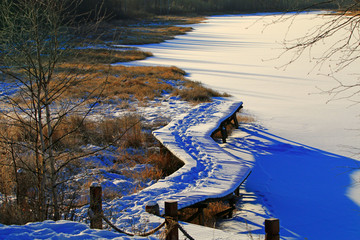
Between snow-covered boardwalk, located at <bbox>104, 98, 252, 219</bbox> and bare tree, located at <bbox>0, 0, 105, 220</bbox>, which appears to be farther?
snow-covered boardwalk, located at <bbox>104, 98, 252, 219</bbox>

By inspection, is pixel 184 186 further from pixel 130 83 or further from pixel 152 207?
pixel 130 83

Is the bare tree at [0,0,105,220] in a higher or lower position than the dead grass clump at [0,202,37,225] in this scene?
higher

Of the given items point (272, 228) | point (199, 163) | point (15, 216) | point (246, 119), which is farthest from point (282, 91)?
point (15, 216)

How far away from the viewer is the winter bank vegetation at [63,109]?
379cm

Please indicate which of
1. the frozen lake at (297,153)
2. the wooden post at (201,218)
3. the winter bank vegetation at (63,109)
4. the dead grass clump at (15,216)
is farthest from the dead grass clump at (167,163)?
the dead grass clump at (15,216)

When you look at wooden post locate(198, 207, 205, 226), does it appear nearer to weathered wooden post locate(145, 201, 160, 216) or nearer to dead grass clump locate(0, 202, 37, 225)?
weathered wooden post locate(145, 201, 160, 216)

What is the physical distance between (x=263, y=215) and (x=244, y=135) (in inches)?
167

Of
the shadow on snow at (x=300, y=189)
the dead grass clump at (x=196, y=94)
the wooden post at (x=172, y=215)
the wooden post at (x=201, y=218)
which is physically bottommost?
the shadow on snow at (x=300, y=189)

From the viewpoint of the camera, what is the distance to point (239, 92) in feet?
47.6

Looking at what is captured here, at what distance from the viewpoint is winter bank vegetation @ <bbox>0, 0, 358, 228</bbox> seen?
12.4ft

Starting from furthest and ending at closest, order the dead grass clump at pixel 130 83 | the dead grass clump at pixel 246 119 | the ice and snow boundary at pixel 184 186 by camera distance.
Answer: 1. the dead grass clump at pixel 130 83
2. the dead grass clump at pixel 246 119
3. the ice and snow boundary at pixel 184 186

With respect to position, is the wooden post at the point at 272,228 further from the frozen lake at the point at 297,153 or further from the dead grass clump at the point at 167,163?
the dead grass clump at the point at 167,163

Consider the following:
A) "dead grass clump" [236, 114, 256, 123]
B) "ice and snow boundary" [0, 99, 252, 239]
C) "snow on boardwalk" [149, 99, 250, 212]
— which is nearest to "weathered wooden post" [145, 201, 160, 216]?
"ice and snow boundary" [0, 99, 252, 239]

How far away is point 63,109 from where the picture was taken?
4.42 m
